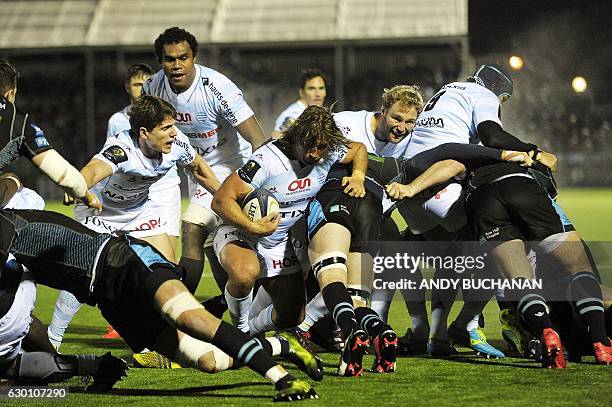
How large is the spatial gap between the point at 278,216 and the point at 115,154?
116cm

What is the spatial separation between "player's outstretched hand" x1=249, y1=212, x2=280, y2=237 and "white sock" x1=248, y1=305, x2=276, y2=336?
2.39 ft

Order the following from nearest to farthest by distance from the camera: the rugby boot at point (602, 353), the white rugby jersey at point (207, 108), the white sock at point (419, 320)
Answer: the rugby boot at point (602, 353) → the white sock at point (419, 320) → the white rugby jersey at point (207, 108)

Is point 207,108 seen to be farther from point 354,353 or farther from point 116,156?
point 354,353

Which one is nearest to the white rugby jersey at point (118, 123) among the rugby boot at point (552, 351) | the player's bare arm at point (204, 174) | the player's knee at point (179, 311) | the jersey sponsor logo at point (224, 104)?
the jersey sponsor logo at point (224, 104)

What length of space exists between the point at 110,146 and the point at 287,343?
1923 mm

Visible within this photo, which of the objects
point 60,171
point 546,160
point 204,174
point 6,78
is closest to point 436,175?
point 546,160

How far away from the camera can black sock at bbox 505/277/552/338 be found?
6.15 meters

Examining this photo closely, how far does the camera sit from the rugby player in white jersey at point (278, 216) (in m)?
6.57

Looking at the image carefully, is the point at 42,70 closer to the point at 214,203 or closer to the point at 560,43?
the point at 560,43

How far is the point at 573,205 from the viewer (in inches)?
793

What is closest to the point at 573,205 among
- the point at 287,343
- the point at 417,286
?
the point at 417,286

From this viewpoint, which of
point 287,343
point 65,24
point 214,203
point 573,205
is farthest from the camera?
point 65,24

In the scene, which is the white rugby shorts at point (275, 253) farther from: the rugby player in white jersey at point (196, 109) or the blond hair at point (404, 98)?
the blond hair at point (404, 98)

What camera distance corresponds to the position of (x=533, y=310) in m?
6.20
